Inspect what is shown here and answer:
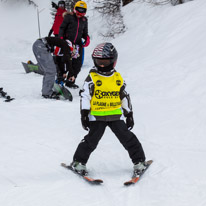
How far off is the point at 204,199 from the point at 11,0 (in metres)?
22.2

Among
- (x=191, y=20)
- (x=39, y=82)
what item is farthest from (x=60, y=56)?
(x=191, y=20)

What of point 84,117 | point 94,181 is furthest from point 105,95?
point 94,181

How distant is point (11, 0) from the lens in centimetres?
2141

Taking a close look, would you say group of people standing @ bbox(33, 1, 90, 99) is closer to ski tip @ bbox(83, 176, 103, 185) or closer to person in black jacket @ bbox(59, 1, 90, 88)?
person in black jacket @ bbox(59, 1, 90, 88)

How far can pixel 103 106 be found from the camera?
9.57 feet

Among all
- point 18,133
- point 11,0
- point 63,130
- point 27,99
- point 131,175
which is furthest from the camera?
point 11,0

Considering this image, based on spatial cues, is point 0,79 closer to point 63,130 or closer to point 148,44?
point 63,130

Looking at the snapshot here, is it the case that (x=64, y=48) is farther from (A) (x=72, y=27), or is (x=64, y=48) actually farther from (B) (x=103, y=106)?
(B) (x=103, y=106)

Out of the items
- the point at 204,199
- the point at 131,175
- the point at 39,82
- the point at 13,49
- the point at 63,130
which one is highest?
the point at 204,199

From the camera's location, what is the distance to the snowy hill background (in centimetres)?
260

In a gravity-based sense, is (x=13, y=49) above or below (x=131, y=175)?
below

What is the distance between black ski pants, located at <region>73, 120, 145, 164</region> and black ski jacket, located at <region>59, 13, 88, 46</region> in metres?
4.06

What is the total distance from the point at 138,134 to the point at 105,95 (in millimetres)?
1592

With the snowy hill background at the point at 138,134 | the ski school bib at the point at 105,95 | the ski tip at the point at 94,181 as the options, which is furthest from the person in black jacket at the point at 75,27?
the ski tip at the point at 94,181
